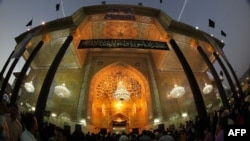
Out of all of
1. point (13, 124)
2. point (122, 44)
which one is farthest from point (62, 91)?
point (13, 124)

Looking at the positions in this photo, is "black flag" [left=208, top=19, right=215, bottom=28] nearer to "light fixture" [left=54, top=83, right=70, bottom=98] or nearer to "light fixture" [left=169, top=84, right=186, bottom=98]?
"light fixture" [left=169, top=84, right=186, bottom=98]

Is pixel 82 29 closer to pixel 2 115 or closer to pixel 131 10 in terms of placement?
pixel 131 10

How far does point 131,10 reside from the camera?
15.1 m

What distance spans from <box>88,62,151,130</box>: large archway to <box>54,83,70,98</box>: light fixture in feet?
7.08

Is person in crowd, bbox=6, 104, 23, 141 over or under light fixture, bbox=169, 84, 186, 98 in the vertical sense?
under

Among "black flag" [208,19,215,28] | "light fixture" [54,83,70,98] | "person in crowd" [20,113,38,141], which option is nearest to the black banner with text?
"black flag" [208,19,215,28]

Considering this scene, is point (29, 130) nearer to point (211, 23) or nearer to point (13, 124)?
point (13, 124)

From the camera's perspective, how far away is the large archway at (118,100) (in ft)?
59.9

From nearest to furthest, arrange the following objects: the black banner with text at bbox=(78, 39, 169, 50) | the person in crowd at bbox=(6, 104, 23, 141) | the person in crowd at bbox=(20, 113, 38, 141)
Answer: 1. the person in crowd at bbox=(20, 113, 38, 141)
2. the person in crowd at bbox=(6, 104, 23, 141)
3. the black banner with text at bbox=(78, 39, 169, 50)

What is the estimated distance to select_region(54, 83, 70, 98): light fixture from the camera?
16.1 meters

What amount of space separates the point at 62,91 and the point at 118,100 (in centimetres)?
446

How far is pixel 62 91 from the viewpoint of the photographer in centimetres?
1620

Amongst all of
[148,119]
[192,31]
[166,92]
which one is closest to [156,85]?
[166,92]

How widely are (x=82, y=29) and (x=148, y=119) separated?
7.31 m
